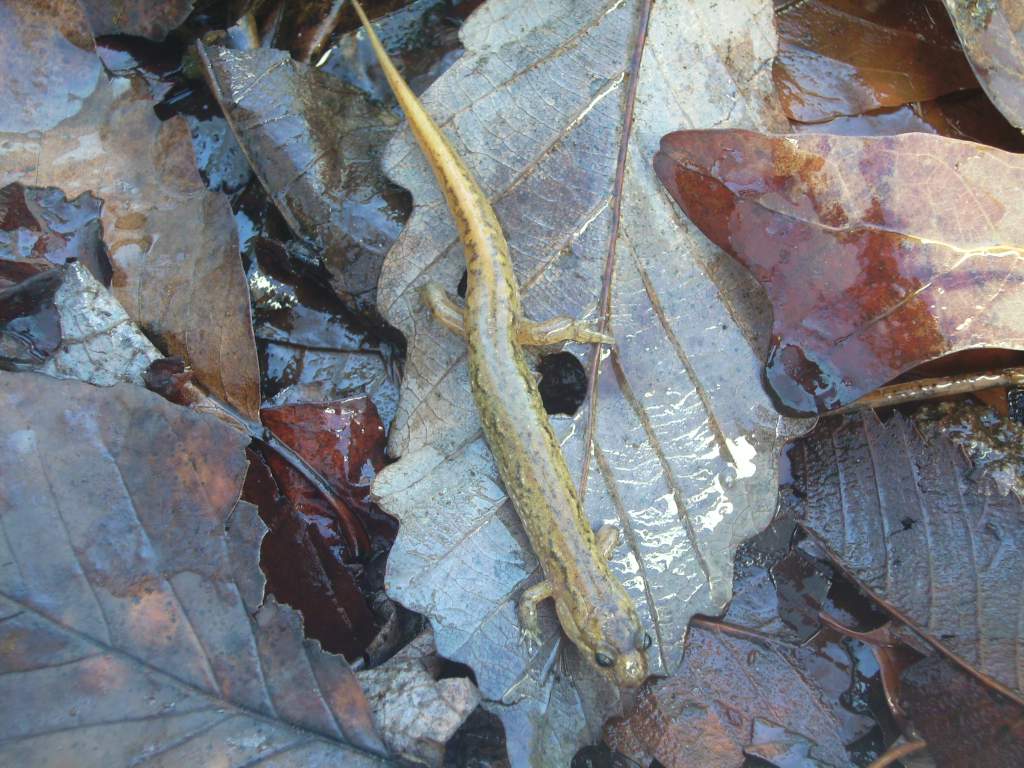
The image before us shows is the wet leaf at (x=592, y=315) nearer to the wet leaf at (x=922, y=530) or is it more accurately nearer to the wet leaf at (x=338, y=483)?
the wet leaf at (x=338, y=483)

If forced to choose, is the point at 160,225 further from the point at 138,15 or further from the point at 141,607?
the point at 141,607

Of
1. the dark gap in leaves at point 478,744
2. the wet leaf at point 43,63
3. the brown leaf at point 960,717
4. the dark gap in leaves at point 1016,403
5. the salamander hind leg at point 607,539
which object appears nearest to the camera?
the brown leaf at point 960,717

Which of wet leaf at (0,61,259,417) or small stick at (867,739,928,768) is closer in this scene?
small stick at (867,739,928,768)

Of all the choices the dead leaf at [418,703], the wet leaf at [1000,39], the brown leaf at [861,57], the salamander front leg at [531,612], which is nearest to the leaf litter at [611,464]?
the dead leaf at [418,703]

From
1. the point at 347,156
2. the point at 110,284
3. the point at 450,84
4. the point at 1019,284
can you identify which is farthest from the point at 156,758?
the point at 1019,284

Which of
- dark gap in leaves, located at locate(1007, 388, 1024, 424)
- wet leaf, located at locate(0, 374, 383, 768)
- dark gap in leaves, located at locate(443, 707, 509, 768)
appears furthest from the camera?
dark gap in leaves, located at locate(1007, 388, 1024, 424)

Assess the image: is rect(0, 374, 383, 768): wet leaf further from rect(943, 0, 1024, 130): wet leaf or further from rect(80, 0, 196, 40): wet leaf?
rect(943, 0, 1024, 130): wet leaf

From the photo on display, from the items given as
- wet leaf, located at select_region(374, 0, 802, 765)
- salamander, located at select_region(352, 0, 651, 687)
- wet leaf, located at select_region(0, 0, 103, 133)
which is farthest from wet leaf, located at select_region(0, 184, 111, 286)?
salamander, located at select_region(352, 0, 651, 687)
